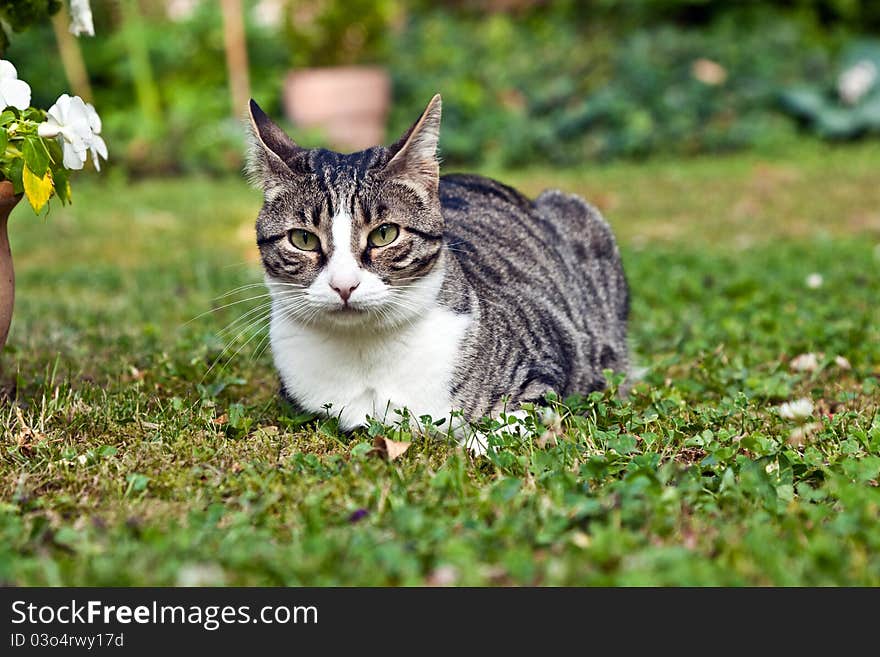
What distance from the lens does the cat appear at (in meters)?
2.82

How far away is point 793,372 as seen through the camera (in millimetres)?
3818

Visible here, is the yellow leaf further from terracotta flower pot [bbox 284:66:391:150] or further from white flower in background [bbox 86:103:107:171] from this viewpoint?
terracotta flower pot [bbox 284:66:391:150]

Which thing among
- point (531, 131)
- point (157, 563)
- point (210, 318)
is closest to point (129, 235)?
point (210, 318)

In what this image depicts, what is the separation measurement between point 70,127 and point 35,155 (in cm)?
13

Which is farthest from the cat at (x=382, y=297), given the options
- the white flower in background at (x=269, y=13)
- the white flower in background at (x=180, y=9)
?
the white flower in background at (x=180, y=9)

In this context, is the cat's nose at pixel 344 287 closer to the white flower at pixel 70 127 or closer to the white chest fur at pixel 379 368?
the white chest fur at pixel 379 368

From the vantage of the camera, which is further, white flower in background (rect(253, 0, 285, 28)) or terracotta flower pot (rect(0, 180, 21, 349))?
white flower in background (rect(253, 0, 285, 28))

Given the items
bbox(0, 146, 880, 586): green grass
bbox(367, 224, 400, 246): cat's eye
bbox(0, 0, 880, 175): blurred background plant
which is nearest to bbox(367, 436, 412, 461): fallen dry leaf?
bbox(0, 146, 880, 586): green grass

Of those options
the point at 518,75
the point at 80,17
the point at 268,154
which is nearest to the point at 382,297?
the point at 268,154

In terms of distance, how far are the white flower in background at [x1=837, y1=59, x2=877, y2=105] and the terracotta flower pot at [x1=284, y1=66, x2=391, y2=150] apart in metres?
4.98

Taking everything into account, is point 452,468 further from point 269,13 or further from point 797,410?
point 269,13
